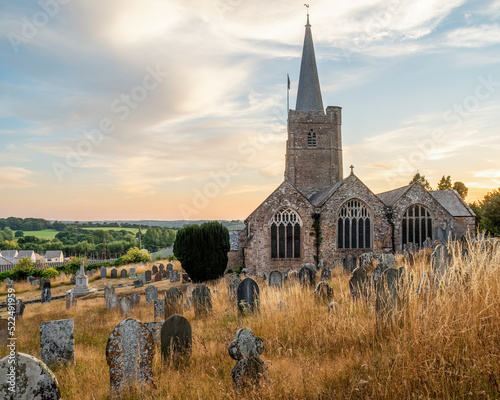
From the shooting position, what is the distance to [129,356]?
479 centimetres

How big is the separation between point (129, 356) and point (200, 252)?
46.7 ft

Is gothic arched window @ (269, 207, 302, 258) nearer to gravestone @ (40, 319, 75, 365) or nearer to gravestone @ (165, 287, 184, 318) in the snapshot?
gravestone @ (165, 287, 184, 318)

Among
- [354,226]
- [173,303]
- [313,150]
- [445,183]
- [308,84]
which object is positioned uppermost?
[308,84]

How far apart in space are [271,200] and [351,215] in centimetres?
506

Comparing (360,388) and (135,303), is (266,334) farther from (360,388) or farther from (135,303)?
(135,303)

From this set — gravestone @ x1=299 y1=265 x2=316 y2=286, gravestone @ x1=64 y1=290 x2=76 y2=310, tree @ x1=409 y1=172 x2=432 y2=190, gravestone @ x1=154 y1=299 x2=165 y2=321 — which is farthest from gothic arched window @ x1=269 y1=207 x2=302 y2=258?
tree @ x1=409 y1=172 x2=432 y2=190

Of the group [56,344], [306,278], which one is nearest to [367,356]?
[56,344]

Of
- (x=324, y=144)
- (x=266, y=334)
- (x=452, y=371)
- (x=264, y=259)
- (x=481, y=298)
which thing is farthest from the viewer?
(x=324, y=144)

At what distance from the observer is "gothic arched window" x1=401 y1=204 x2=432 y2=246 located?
22469 mm

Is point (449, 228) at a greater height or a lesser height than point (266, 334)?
greater

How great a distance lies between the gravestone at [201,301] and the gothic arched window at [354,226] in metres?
14.2

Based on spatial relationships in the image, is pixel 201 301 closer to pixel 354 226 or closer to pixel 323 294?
pixel 323 294

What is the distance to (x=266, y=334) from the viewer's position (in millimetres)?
6004

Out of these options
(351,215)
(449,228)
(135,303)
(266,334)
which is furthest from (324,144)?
(266,334)
